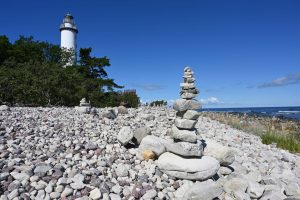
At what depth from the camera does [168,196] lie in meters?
5.02

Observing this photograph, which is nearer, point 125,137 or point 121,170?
point 121,170

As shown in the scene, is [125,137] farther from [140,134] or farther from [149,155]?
[149,155]

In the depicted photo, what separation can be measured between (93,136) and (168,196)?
8.42 ft

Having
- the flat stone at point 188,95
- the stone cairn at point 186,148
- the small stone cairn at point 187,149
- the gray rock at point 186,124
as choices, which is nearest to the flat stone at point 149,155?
the stone cairn at point 186,148

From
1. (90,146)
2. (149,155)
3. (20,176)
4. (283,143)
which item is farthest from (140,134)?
(283,143)

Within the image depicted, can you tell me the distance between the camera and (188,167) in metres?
5.48

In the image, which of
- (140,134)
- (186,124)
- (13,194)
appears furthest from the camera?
(140,134)

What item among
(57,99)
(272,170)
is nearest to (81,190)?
(272,170)

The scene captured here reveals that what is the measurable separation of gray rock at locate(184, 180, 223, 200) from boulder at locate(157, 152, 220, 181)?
1.22ft

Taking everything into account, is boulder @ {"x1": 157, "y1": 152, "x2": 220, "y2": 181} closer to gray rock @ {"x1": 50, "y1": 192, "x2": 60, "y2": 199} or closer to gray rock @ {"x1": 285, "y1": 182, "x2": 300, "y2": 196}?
gray rock @ {"x1": 285, "y1": 182, "x2": 300, "y2": 196}

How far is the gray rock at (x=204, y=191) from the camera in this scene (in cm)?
485

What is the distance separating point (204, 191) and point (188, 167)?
25.8 inches

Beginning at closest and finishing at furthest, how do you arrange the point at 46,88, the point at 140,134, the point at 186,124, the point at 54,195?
the point at 54,195 → the point at 186,124 → the point at 140,134 → the point at 46,88

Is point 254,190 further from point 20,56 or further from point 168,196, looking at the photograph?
point 20,56
